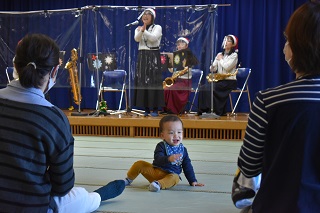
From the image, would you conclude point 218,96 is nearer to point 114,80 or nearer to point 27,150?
point 114,80

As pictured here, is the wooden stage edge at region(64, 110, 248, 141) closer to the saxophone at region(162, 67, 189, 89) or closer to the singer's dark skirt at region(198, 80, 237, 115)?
the saxophone at region(162, 67, 189, 89)

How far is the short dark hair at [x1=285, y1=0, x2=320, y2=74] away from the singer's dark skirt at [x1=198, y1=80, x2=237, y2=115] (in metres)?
4.60

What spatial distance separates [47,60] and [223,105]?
4459 millimetres

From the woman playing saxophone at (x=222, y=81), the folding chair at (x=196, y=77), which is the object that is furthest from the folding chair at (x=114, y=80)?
the woman playing saxophone at (x=222, y=81)

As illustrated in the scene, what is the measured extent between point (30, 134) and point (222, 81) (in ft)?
15.0

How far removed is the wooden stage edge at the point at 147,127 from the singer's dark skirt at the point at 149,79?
0.69m

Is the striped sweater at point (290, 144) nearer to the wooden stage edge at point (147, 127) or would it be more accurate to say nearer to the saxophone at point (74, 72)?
the wooden stage edge at point (147, 127)

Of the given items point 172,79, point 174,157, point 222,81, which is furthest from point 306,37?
point 222,81

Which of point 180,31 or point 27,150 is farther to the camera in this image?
point 180,31

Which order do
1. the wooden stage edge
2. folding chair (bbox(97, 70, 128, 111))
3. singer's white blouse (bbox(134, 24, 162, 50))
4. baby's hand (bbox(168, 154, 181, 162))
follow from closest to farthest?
1. baby's hand (bbox(168, 154, 181, 162))
2. the wooden stage edge
3. singer's white blouse (bbox(134, 24, 162, 50))
4. folding chair (bbox(97, 70, 128, 111))

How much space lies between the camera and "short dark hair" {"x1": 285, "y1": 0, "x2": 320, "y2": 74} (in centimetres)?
114

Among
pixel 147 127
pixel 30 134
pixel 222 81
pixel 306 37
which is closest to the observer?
pixel 306 37

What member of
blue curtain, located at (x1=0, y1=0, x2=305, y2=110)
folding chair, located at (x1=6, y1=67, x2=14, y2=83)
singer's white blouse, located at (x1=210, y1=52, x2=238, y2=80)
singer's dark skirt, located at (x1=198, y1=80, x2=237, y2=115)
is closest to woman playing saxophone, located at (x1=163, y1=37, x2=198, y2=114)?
blue curtain, located at (x1=0, y1=0, x2=305, y2=110)

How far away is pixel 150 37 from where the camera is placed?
17.2 feet
